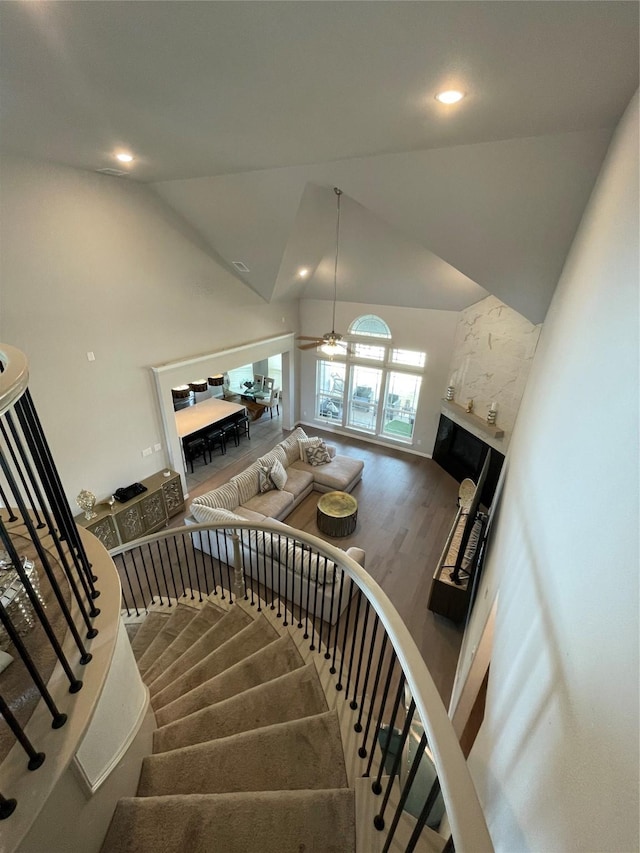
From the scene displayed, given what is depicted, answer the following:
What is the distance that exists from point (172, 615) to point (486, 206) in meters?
5.31

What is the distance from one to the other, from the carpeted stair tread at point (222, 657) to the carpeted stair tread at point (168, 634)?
0.52m

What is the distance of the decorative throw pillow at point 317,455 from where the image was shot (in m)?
7.75

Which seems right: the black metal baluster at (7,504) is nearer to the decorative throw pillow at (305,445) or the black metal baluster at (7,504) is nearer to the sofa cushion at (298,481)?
the sofa cushion at (298,481)

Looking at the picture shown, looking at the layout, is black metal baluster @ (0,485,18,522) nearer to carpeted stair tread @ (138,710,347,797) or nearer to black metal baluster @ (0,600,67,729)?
black metal baluster @ (0,600,67,729)

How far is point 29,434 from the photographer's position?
154 cm

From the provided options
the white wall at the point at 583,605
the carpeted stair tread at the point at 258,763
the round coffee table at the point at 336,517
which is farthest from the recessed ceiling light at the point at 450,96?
the round coffee table at the point at 336,517

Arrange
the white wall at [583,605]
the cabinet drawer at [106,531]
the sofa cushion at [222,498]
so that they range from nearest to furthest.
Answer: the white wall at [583,605], the cabinet drawer at [106,531], the sofa cushion at [222,498]

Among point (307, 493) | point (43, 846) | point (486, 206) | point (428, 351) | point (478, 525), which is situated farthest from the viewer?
point (428, 351)

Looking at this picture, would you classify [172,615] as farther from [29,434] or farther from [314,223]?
[314,223]

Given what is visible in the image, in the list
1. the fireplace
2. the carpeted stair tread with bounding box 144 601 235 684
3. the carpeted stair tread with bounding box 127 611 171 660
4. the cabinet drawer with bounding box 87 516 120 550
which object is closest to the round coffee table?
the carpeted stair tread with bounding box 144 601 235 684

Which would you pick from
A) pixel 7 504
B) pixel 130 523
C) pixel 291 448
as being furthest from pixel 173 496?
pixel 7 504

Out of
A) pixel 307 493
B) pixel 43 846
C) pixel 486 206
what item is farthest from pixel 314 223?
pixel 43 846

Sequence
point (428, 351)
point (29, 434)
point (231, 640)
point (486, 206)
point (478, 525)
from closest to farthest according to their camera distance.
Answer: point (29, 434) < point (231, 640) < point (486, 206) < point (478, 525) < point (428, 351)

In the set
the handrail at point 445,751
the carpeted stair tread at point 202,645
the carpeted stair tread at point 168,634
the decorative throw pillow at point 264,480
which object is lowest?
the decorative throw pillow at point 264,480
